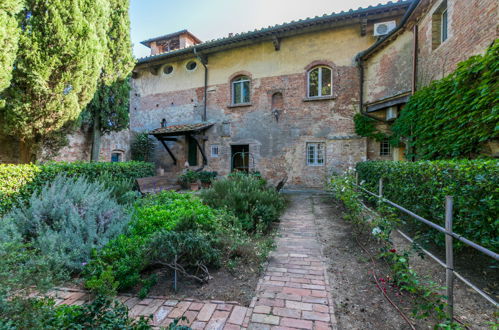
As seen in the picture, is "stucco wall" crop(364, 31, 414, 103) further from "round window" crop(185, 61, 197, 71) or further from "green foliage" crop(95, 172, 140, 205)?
"green foliage" crop(95, 172, 140, 205)

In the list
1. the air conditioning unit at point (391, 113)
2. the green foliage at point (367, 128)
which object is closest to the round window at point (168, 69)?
the green foliage at point (367, 128)

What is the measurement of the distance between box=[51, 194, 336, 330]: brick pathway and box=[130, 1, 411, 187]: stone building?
7424 millimetres

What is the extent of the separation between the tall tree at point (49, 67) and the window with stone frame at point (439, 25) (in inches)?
396

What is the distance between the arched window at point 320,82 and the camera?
9914 millimetres

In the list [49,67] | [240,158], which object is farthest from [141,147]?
[49,67]

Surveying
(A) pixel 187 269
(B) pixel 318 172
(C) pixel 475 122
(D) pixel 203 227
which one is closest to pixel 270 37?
(B) pixel 318 172

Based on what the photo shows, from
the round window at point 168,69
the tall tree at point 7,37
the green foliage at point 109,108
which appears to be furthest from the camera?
the round window at point 168,69

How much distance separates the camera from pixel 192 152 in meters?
12.4

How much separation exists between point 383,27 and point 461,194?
8717mm

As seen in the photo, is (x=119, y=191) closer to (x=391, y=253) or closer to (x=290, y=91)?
(x=391, y=253)

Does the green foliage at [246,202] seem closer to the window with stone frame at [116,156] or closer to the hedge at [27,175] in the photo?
the hedge at [27,175]

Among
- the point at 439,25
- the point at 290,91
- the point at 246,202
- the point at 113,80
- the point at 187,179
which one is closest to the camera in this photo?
the point at 246,202

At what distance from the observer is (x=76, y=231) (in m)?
3.31

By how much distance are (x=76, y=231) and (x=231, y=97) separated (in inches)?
371
